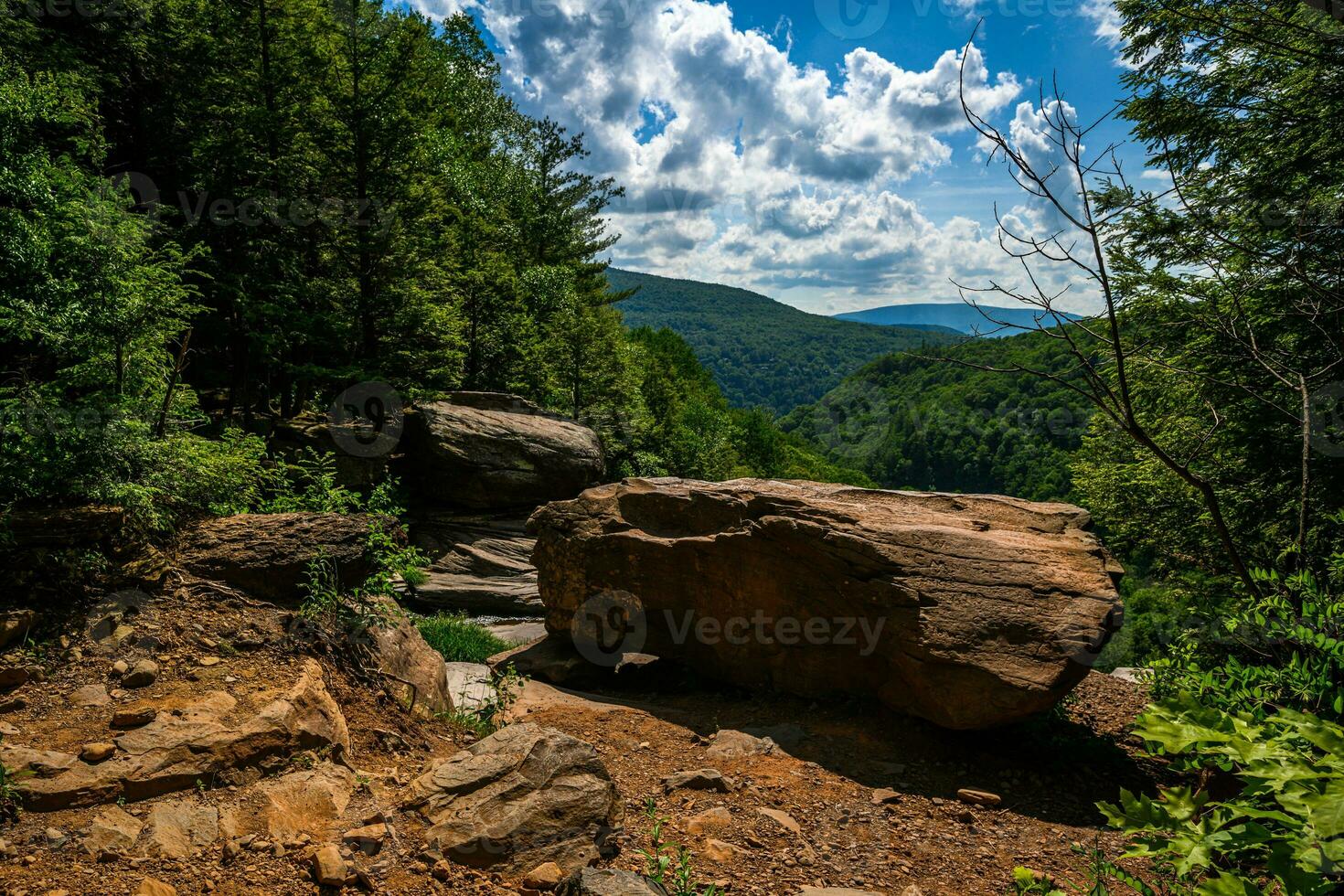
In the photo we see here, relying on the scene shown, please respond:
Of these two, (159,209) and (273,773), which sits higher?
(159,209)

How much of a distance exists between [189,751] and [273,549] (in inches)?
72.2

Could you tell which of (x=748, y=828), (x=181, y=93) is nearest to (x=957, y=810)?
(x=748, y=828)

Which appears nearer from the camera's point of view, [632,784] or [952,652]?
[632,784]

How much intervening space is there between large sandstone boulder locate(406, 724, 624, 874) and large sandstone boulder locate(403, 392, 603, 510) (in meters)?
11.5

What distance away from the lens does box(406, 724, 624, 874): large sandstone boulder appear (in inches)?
150

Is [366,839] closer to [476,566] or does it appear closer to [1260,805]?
[1260,805]

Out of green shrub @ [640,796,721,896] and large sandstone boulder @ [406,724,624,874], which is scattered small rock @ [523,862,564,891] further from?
green shrub @ [640,796,721,896]

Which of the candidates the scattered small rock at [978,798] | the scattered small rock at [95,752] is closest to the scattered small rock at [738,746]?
the scattered small rock at [978,798]

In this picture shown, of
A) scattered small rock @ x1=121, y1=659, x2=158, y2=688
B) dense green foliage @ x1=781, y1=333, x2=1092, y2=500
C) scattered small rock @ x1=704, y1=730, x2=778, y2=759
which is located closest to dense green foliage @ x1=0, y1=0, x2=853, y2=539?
scattered small rock @ x1=121, y1=659, x2=158, y2=688

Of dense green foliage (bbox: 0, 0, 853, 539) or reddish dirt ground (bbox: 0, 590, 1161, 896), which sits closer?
reddish dirt ground (bbox: 0, 590, 1161, 896)

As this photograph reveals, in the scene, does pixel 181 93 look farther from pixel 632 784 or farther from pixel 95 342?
pixel 632 784

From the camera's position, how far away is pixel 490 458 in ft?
51.8

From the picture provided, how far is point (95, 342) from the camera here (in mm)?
5391

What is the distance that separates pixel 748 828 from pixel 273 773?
3227mm
